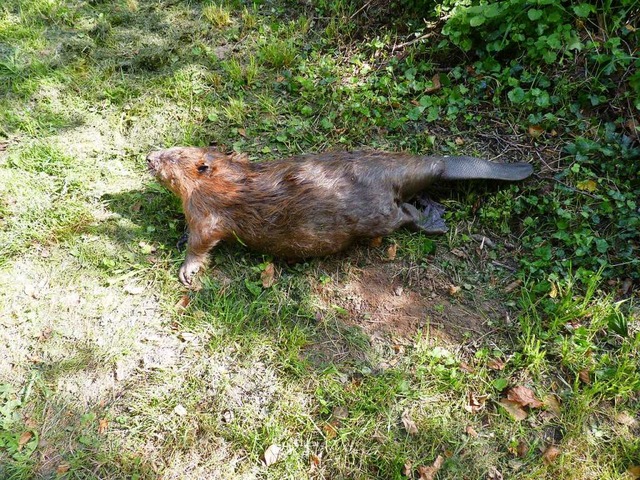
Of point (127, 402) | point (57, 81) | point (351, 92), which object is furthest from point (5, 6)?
point (127, 402)

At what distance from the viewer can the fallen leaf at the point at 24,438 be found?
105 inches

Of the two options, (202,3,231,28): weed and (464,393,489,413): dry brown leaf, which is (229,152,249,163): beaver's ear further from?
(464,393,489,413): dry brown leaf

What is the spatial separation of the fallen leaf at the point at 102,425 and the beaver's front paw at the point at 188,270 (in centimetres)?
103

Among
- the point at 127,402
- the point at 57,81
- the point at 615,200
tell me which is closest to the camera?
the point at 127,402

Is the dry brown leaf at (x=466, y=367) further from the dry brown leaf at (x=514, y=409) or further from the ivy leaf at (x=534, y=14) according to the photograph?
the ivy leaf at (x=534, y=14)

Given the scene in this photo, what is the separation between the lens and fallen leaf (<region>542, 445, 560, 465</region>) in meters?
2.42

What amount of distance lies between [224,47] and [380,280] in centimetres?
324

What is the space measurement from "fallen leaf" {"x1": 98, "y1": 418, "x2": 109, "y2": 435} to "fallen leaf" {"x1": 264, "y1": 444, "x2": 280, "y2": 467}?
104cm

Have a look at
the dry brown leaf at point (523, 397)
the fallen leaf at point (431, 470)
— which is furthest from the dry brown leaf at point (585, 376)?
the fallen leaf at point (431, 470)

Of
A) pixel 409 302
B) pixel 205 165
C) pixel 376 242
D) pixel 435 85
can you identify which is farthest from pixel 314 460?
pixel 435 85

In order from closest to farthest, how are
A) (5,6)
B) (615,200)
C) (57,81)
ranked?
(615,200) → (57,81) → (5,6)

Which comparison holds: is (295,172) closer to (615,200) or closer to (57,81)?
(615,200)

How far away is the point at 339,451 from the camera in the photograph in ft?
8.34

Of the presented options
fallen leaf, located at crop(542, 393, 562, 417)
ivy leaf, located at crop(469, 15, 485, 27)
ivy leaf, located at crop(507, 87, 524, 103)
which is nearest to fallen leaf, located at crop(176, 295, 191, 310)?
fallen leaf, located at crop(542, 393, 562, 417)
